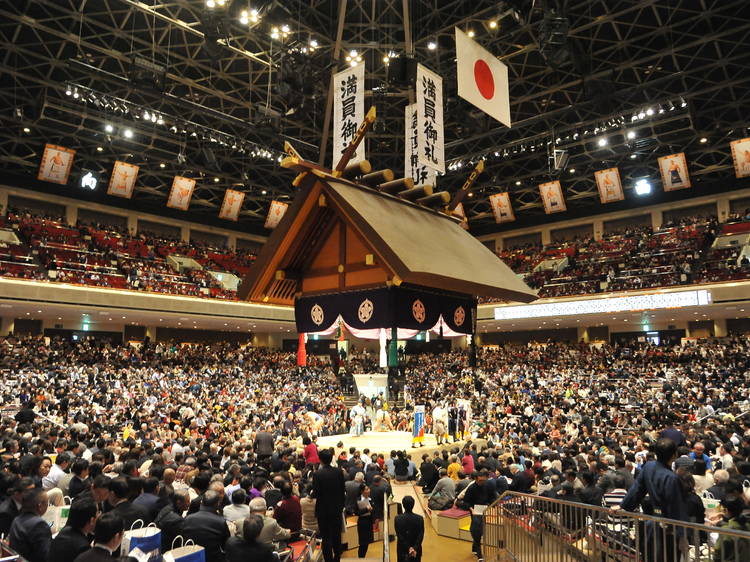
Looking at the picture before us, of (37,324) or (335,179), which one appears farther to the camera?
(37,324)

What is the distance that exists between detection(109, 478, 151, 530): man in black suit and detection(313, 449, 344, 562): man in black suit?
1.28 meters

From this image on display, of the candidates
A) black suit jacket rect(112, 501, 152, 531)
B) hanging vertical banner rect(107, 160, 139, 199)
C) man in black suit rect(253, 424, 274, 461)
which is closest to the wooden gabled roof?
black suit jacket rect(112, 501, 152, 531)

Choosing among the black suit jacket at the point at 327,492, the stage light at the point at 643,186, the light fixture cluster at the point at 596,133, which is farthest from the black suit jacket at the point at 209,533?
the stage light at the point at 643,186

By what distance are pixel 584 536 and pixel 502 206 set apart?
64.1ft


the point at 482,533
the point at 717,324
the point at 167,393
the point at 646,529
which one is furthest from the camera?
the point at 717,324

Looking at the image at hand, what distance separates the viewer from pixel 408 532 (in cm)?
427

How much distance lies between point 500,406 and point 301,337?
37.1 ft

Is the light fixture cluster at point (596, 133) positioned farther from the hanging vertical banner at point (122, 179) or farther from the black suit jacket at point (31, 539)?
the black suit jacket at point (31, 539)

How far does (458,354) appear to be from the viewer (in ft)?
80.0

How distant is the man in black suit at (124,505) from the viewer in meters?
3.29

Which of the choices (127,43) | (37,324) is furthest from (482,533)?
(37,324)

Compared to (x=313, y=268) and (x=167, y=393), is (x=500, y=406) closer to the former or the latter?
(x=167, y=393)

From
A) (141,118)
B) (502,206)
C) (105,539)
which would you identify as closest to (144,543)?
(105,539)

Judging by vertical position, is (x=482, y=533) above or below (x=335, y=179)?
below
